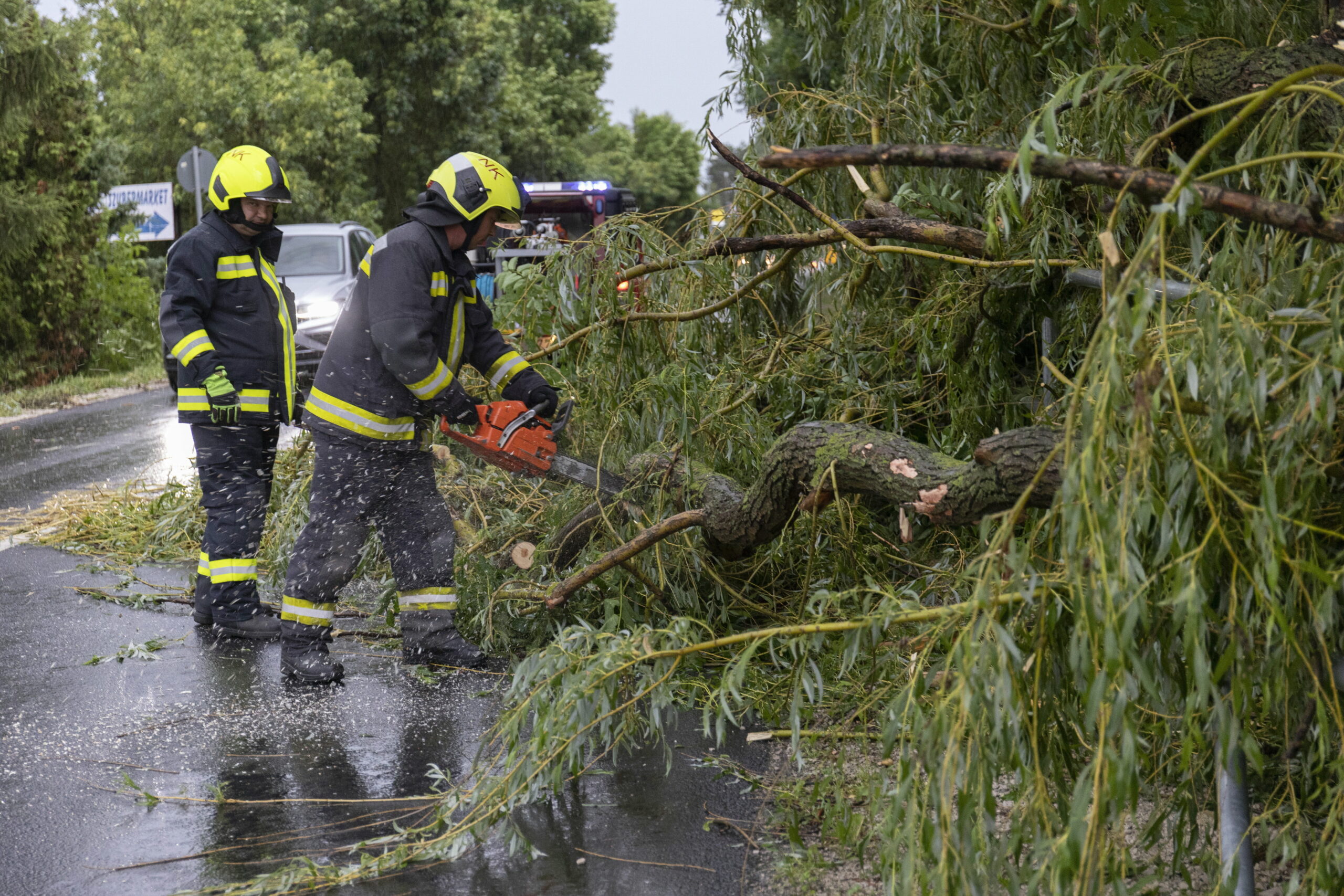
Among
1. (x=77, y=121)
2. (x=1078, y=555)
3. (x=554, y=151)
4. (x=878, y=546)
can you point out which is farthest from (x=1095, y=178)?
(x=554, y=151)

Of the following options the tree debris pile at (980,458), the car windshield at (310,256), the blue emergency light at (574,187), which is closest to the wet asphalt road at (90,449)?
the car windshield at (310,256)

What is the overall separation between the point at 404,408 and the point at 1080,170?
280 cm

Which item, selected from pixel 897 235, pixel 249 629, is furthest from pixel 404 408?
pixel 897 235

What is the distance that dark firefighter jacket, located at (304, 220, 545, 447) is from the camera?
419 centimetres

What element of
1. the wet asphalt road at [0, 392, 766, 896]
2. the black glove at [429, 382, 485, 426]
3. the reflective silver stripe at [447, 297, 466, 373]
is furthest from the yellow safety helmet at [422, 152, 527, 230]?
the wet asphalt road at [0, 392, 766, 896]

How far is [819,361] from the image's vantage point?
4996 mm

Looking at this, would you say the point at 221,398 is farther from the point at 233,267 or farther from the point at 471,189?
the point at 471,189

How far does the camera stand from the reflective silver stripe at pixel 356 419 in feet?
14.2

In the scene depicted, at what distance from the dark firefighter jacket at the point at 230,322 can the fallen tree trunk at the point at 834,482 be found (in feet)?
5.70

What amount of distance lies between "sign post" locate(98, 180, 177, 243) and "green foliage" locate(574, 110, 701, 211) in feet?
62.8

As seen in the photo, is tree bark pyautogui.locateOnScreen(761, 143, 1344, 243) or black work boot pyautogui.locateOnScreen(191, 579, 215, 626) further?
black work boot pyautogui.locateOnScreen(191, 579, 215, 626)

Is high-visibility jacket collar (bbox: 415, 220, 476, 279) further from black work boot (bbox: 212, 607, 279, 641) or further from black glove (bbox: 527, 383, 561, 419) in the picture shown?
black work boot (bbox: 212, 607, 279, 641)

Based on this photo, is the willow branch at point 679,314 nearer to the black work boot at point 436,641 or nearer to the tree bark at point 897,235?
the tree bark at point 897,235

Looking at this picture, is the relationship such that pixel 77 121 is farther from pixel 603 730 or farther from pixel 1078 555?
pixel 1078 555
